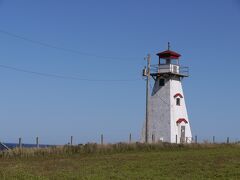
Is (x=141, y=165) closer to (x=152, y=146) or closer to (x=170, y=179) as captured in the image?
(x=170, y=179)

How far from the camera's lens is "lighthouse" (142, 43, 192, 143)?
155 feet

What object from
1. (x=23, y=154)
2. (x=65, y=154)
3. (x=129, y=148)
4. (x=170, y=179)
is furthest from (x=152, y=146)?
(x=170, y=179)

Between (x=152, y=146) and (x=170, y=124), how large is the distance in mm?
10639

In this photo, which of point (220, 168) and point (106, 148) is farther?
point (106, 148)

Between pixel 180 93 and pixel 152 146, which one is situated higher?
pixel 180 93

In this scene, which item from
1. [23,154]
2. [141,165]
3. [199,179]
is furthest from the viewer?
[23,154]

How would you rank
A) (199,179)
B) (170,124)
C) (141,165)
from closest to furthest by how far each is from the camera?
(199,179) → (141,165) → (170,124)

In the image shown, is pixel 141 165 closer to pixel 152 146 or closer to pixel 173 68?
pixel 152 146

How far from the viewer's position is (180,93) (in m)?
49.5

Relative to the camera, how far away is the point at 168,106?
47.6 m

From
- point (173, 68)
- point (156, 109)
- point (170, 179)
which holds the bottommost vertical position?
point (170, 179)

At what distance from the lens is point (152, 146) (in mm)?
36469

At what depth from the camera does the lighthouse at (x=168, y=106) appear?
4709cm

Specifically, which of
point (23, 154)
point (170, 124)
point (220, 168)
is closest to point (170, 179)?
point (220, 168)
